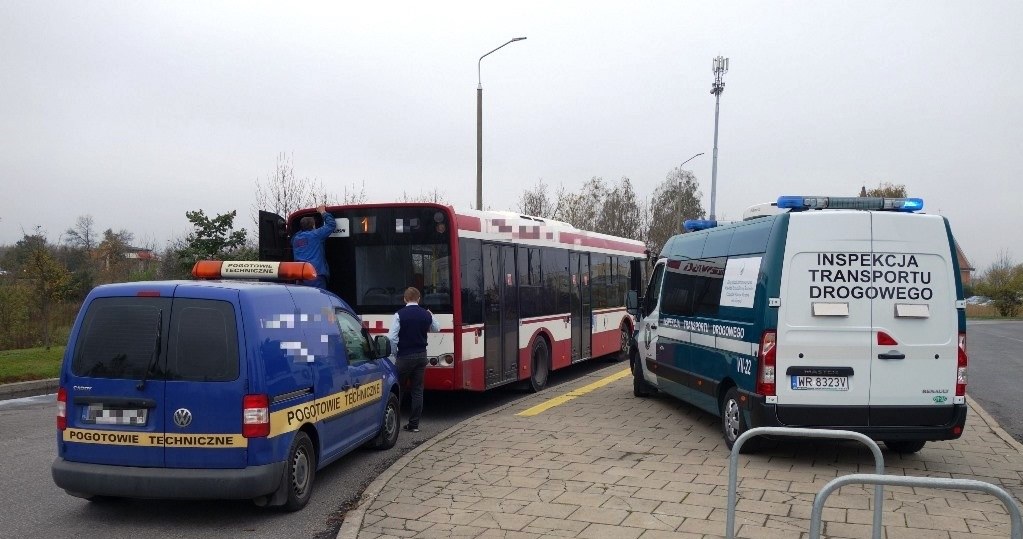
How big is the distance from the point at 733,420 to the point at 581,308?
264 inches

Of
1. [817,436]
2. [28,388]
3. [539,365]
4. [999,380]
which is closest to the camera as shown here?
[817,436]

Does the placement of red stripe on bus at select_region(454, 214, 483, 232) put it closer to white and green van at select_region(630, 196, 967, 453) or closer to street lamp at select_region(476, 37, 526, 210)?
white and green van at select_region(630, 196, 967, 453)

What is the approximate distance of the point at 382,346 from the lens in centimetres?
799

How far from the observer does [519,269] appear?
11945 mm

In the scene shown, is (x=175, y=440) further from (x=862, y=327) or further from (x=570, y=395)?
(x=570, y=395)

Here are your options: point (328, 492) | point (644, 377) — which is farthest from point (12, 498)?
point (644, 377)

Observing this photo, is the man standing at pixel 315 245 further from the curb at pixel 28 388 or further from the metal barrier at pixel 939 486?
the metal barrier at pixel 939 486

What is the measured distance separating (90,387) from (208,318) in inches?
39.2

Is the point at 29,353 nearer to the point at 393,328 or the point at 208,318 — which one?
the point at 393,328

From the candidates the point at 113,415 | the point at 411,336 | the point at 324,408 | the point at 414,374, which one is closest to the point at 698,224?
the point at 411,336

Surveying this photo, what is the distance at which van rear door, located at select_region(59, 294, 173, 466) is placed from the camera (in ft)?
18.3

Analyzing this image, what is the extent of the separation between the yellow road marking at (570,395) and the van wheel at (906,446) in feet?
13.8

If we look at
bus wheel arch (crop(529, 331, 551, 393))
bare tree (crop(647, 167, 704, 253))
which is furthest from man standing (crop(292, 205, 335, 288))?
bare tree (crop(647, 167, 704, 253))

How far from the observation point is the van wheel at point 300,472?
237 inches
